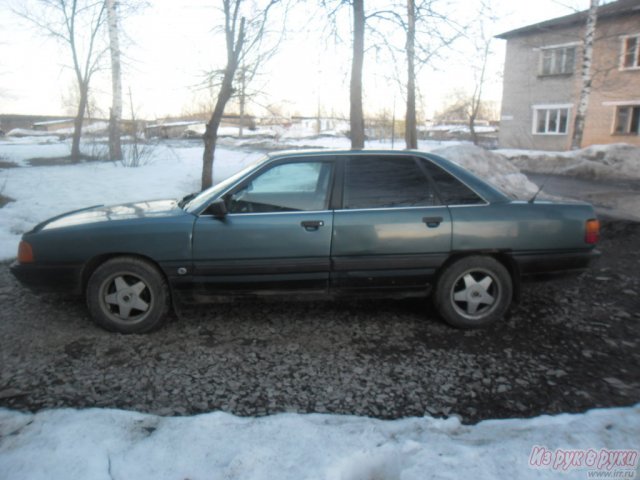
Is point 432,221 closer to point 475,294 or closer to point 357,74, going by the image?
point 475,294

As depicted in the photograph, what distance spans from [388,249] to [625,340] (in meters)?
2.00

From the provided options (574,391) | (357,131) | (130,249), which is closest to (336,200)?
(130,249)

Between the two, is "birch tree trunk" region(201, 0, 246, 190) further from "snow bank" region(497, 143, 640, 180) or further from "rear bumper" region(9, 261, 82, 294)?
"snow bank" region(497, 143, 640, 180)

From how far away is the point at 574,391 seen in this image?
3.13m

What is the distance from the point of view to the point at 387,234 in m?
3.93

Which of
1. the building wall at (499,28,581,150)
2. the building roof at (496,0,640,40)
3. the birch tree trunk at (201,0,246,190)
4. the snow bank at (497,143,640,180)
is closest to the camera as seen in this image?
the birch tree trunk at (201,0,246,190)

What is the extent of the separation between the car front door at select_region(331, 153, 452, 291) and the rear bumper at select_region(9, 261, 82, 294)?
206cm

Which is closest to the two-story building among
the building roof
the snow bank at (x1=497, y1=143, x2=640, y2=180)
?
the building roof

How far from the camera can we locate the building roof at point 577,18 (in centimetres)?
2214

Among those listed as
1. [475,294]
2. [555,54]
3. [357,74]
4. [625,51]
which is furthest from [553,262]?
[555,54]

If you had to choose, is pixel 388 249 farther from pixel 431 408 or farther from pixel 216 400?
pixel 216 400

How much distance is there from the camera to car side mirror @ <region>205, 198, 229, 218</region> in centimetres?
382

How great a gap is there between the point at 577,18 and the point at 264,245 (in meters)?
26.8

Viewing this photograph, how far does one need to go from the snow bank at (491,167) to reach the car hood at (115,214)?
28.4ft
